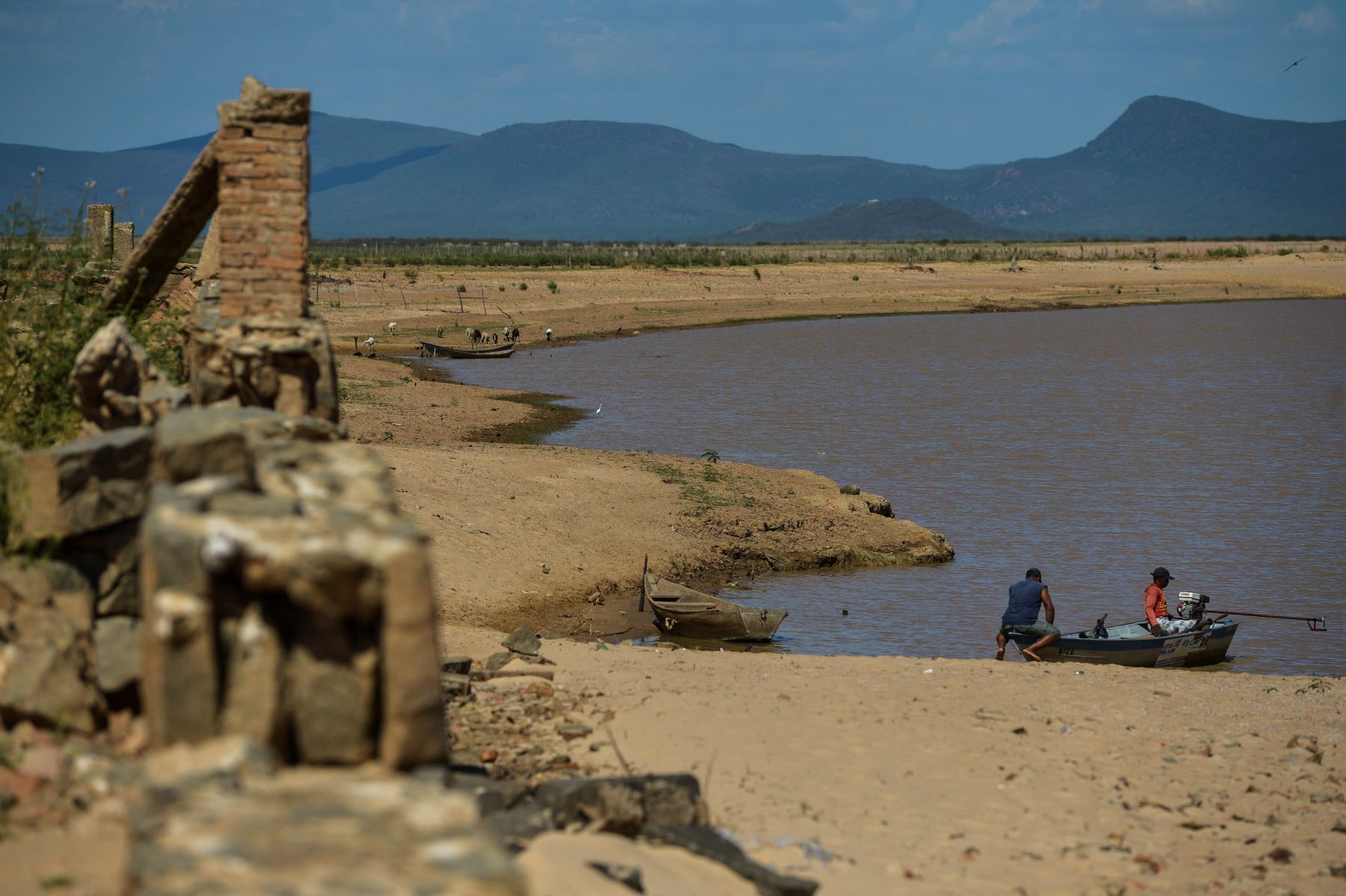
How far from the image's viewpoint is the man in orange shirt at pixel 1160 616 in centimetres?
1408

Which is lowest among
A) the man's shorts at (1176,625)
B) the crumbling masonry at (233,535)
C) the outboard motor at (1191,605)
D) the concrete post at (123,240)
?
the man's shorts at (1176,625)

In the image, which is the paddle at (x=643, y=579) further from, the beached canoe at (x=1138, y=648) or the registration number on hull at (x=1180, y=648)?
the registration number on hull at (x=1180, y=648)

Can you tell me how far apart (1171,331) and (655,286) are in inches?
789

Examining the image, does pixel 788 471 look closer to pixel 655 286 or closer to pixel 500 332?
pixel 500 332

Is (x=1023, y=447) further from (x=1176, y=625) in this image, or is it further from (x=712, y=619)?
(x=712, y=619)

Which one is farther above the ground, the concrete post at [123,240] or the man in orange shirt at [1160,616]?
the concrete post at [123,240]

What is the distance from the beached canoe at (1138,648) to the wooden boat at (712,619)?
2448mm

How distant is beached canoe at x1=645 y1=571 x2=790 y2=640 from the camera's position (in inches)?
549

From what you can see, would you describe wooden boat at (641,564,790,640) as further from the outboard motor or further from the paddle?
the outboard motor

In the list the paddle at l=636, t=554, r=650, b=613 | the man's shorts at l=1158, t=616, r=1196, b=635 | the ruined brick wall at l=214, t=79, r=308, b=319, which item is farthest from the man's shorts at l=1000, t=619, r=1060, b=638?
the ruined brick wall at l=214, t=79, r=308, b=319

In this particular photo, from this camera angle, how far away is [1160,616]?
46.8ft

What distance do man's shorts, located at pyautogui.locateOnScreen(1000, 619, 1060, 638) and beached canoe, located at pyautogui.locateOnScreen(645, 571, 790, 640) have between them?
7.23ft

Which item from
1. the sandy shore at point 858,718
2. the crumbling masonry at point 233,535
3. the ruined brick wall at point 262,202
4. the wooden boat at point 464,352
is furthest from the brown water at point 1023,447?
the crumbling masonry at point 233,535

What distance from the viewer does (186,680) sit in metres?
4.87
